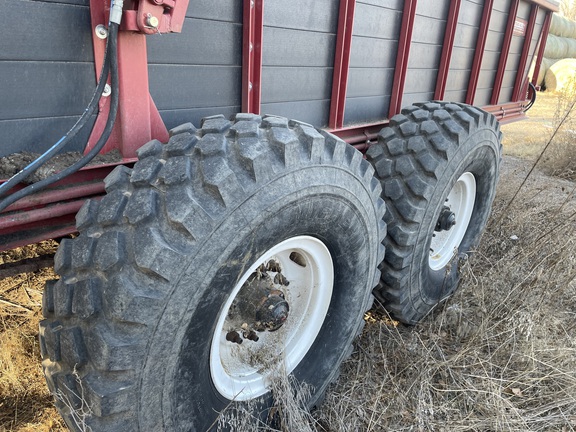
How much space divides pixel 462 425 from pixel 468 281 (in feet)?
3.83

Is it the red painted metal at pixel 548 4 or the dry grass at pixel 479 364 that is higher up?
the red painted metal at pixel 548 4

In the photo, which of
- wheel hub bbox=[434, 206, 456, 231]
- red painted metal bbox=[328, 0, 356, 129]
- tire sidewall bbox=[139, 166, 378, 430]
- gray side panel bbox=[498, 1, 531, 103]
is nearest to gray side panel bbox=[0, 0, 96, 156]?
tire sidewall bbox=[139, 166, 378, 430]

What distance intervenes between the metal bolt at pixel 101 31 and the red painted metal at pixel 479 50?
3.13m

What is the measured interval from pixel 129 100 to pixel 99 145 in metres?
0.20

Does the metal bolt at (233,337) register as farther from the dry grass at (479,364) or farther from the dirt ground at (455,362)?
the dry grass at (479,364)

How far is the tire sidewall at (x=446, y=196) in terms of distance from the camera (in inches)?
108

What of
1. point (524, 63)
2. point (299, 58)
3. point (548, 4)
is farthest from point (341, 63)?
point (548, 4)

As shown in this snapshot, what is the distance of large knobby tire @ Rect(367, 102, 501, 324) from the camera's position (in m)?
2.66

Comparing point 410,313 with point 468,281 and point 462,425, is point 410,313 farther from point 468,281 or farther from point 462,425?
point 462,425

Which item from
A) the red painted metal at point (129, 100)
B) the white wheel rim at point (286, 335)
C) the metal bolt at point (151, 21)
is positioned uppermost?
the metal bolt at point (151, 21)

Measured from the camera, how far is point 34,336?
262cm

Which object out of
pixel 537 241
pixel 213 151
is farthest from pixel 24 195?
pixel 537 241

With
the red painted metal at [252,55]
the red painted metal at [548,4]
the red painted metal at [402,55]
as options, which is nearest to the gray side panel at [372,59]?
the red painted metal at [402,55]

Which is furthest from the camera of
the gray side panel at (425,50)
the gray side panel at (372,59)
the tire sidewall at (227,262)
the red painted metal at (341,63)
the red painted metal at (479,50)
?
the red painted metal at (479,50)
